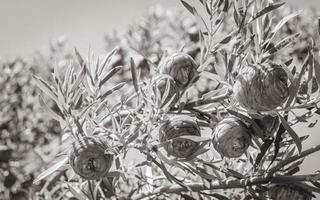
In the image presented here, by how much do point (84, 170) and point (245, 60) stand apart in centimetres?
52

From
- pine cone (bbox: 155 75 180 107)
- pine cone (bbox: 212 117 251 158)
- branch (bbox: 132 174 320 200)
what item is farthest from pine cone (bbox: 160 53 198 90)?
branch (bbox: 132 174 320 200)

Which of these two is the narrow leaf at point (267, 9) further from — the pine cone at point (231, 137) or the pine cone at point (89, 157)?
the pine cone at point (89, 157)

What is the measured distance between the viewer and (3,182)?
8.98 feet

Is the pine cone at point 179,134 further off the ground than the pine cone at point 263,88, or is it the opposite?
the pine cone at point 263,88

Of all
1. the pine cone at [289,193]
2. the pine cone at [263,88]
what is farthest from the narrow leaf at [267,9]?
the pine cone at [289,193]

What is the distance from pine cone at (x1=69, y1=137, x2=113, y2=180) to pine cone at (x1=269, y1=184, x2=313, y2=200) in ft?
1.51

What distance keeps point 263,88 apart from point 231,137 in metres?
0.15

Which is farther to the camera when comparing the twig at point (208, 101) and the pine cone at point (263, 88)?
the twig at point (208, 101)

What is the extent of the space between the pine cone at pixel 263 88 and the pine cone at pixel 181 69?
198 mm

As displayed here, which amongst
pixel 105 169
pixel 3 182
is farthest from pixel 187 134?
pixel 3 182

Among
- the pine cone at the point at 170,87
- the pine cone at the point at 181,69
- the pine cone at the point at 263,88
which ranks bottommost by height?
the pine cone at the point at 263,88

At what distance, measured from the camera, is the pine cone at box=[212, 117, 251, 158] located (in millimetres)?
949

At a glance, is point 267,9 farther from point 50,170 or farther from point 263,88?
point 50,170

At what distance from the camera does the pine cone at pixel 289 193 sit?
3.33ft
